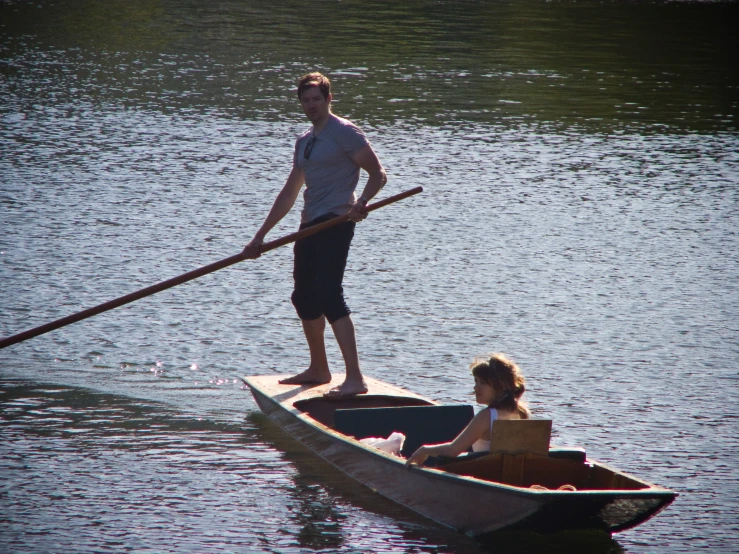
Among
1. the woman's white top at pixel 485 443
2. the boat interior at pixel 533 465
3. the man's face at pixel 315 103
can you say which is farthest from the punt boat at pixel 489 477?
the man's face at pixel 315 103

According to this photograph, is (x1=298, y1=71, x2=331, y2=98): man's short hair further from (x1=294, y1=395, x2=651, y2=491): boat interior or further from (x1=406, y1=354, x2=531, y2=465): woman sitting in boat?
(x1=294, y1=395, x2=651, y2=491): boat interior

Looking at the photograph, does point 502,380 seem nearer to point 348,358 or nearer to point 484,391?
point 484,391

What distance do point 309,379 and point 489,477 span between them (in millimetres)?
2110

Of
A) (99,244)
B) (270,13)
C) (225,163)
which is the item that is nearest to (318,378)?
(99,244)

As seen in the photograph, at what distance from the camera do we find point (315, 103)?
6.73 meters

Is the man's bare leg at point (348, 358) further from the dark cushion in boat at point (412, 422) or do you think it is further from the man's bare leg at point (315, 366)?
the dark cushion in boat at point (412, 422)

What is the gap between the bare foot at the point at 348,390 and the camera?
703cm

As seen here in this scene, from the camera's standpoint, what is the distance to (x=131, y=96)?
20172 mm

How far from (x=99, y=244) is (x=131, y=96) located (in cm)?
937

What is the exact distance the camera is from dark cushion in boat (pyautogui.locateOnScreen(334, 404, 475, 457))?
21.1ft

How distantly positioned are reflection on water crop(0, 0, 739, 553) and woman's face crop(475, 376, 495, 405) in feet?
2.24

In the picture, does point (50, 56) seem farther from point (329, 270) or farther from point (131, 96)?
point (329, 270)

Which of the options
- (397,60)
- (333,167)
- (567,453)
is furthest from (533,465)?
(397,60)

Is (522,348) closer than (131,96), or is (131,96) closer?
(522,348)
